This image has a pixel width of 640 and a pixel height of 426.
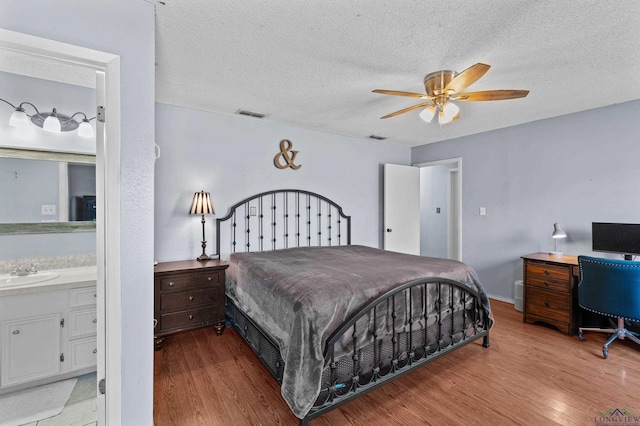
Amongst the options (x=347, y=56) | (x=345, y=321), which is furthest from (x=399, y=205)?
(x=345, y=321)

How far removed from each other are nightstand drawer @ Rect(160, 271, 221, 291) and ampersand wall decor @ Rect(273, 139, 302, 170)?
172 cm

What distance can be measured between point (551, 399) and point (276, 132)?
386cm

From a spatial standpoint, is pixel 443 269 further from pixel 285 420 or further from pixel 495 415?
pixel 285 420

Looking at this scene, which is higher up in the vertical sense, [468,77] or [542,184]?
[468,77]

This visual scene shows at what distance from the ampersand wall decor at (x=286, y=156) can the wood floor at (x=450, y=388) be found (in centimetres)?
230

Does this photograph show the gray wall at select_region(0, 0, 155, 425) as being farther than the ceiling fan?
No

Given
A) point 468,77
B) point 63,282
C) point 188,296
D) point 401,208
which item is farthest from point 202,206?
point 401,208

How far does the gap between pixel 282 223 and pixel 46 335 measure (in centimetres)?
258

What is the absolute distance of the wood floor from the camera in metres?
1.85

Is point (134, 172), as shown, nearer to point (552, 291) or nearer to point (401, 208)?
point (552, 291)

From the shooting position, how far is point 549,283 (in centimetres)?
324

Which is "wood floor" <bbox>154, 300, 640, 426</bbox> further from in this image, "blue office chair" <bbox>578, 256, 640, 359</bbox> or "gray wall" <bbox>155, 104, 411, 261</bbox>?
"gray wall" <bbox>155, 104, 411, 261</bbox>

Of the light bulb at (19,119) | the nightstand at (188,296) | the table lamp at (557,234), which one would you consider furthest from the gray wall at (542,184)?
the light bulb at (19,119)

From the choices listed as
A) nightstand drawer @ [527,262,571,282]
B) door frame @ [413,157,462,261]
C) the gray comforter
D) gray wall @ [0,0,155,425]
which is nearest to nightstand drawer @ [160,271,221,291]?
the gray comforter
